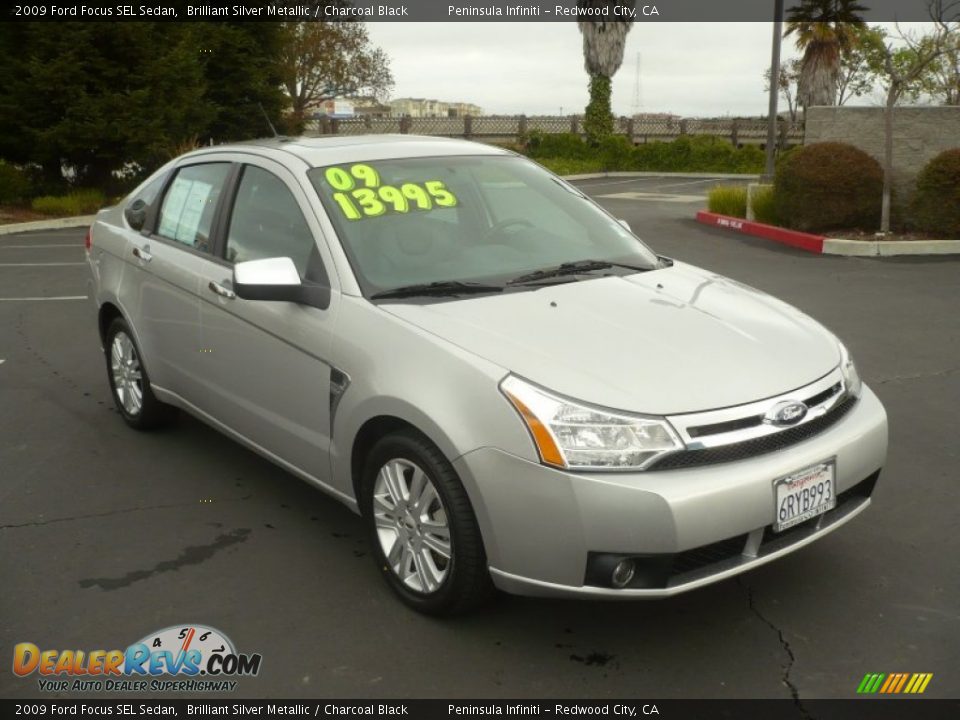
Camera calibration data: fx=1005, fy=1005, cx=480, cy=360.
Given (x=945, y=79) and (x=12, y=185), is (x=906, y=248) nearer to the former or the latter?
(x=945, y=79)

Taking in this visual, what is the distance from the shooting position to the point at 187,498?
16.1ft

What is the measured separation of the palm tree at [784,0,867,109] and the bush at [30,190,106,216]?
22211 mm

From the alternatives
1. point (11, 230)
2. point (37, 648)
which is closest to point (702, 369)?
point (37, 648)

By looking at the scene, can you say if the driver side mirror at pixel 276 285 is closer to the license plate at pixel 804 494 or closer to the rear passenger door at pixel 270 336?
the rear passenger door at pixel 270 336

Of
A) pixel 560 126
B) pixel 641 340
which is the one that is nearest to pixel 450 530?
pixel 641 340

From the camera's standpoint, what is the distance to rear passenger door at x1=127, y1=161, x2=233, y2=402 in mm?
4941

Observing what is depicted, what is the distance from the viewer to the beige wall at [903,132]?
14172 mm

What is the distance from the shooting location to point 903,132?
14477 millimetres

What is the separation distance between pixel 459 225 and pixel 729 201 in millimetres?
14553

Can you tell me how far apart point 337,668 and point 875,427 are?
210 centimetres

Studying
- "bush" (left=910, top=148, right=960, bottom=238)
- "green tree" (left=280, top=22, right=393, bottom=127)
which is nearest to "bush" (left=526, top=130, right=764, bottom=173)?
"green tree" (left=280, top=22, right=393, bottom=127)

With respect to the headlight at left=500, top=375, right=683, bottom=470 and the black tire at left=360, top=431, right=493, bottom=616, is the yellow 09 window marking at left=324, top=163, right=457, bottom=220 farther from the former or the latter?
the headlight at left=500, top=375, right=683, bottom=470
